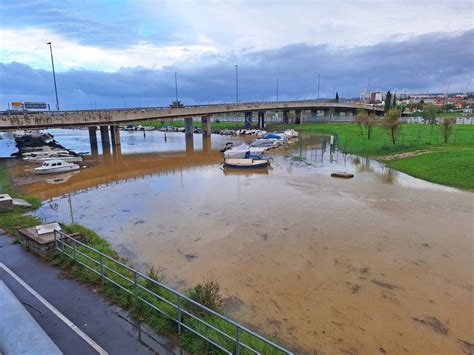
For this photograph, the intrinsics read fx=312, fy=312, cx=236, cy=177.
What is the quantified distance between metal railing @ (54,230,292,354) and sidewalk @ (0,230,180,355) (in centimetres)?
66

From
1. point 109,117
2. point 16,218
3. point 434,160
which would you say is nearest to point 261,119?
point 109,117

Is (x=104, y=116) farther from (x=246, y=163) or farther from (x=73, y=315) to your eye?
(x=73, y=315)

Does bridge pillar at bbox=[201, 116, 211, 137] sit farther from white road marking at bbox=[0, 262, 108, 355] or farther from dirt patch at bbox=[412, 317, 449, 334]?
dirt patch at bbox=[412, 317, 449, 334]

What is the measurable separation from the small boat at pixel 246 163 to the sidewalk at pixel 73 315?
26.0 meters

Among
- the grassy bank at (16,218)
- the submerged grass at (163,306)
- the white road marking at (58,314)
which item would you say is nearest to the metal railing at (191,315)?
the submerged grass at (163,306)

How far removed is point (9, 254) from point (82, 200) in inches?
491

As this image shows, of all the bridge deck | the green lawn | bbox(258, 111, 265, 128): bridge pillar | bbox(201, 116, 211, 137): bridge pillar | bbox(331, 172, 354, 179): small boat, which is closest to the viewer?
the green lawn

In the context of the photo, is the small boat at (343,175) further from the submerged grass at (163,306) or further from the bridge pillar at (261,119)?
the bridge pillar at (261,119)

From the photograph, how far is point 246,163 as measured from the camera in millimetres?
35719

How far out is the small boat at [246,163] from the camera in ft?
117

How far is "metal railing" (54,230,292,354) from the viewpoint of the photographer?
6547 mm

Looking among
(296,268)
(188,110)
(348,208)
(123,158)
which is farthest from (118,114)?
(296,268)

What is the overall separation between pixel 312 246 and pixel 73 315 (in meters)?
10.3

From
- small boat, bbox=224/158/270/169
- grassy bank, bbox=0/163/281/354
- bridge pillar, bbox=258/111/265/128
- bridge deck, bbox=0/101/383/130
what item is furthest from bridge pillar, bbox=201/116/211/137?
grassy bank, bbox=0/163/281/354
